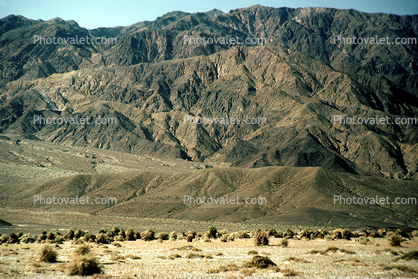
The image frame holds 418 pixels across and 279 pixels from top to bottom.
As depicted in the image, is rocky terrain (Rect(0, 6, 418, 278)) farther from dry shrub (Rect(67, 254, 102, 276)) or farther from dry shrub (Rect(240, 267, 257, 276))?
dry shrub (Rect(67, 254, 102, 276))

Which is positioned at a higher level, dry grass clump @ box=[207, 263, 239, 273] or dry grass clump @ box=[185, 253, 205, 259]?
dry grass clump @ box=[207, 263, 239, 273]

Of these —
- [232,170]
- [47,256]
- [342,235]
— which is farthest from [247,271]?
→ [232,170]

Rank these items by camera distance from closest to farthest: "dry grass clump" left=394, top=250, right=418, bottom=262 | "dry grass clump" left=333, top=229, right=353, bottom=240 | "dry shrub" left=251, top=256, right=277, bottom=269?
"dry shrub" left=251, top=256, right=277, bottom=269 < "dry grass clump" left=394, top=250, right=418, bottom=262 < "dry grass clump" left=333, top=229, right=353, bottom=240

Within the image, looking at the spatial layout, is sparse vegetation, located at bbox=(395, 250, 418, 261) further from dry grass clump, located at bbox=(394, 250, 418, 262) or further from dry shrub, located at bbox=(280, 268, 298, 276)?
dry shrub, located at bbox=(280, 268, 298, 276)

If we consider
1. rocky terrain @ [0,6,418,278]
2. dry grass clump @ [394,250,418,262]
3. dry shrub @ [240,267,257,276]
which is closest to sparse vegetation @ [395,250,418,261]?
dry grass clump @ [394,250,418,262]

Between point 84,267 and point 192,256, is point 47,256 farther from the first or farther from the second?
point 192,256

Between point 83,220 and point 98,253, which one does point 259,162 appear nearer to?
point 83,220

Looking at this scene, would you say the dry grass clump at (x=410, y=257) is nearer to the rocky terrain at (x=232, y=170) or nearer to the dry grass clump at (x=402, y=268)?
the rocky terrain at (x=232, y=170)

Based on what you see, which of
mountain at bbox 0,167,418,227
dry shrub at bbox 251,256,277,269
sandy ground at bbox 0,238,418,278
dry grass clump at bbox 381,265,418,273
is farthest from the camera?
mountain at bbox 0,167,418,227

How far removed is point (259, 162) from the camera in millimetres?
125938

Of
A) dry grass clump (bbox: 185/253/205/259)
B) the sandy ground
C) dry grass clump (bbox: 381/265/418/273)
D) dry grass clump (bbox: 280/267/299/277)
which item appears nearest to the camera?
dry grass clump (bbox: 280/267/299/277)

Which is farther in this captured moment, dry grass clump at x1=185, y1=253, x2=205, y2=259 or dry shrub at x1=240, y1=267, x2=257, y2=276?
dry grass clump at x1=185, y1=253, x2=205, y2=259

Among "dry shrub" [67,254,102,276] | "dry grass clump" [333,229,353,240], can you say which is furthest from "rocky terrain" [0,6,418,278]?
"dry grass clump" [333,229,353,240]

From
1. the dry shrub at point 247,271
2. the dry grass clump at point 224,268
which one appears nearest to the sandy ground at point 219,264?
the dry shrub at point 247,271
